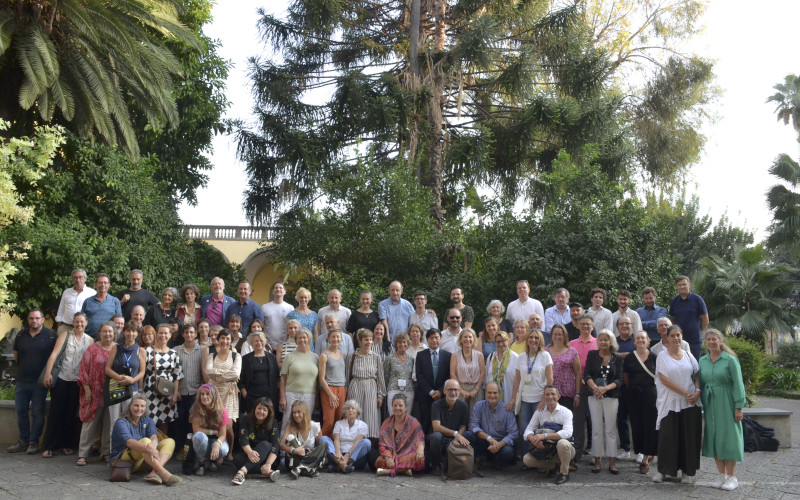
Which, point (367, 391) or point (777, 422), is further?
point (777, 422)

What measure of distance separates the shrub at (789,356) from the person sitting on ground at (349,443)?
2083cm

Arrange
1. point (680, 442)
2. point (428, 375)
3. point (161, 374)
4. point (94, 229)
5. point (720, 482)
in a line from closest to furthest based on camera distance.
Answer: point (720, 482) < point (680, 442) < point (161, 374) < point (428, 375) < point (94, 229)

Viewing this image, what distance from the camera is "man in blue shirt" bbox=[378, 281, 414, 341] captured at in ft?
33.3

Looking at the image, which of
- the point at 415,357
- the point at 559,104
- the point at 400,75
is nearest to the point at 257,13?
the point at 400,75

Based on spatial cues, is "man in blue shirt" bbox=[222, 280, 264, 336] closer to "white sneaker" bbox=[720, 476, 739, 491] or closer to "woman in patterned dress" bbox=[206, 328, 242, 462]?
"woman in patterned dress" bbox=[206, 328, 242, 462]

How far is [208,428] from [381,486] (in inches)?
83.1

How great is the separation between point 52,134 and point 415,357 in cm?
742

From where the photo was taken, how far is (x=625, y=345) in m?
8.80

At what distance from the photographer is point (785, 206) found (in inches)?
910

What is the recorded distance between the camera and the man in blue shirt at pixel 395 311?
33.3 ft

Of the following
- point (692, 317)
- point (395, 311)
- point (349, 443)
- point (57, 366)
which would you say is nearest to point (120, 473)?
point (57, 366)

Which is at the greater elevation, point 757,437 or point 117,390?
point 117,390

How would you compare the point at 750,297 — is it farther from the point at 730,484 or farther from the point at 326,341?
the point at 326,341

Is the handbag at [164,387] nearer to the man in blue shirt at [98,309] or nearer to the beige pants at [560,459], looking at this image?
the man in blue shirt at [98,309]
